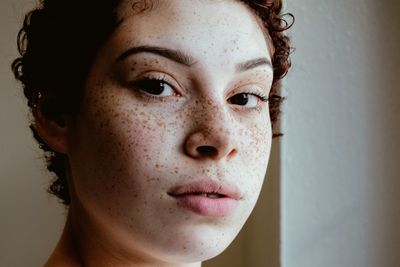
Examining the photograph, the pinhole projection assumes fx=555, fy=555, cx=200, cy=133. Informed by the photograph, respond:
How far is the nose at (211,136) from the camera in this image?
26.7 inches

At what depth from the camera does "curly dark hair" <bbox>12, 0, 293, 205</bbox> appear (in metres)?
0.75

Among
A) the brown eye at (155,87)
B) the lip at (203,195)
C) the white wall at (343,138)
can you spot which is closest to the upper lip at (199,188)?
the lip at (203,195)

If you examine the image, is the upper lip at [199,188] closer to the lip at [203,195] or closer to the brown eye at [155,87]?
the lip at [203,195]

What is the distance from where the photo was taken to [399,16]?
3.78 feet

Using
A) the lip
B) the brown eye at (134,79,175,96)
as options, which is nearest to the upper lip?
the lip

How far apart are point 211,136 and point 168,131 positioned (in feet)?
0.18

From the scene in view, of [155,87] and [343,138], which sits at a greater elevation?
[343,138]

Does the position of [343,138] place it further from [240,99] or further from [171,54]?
[171,54]

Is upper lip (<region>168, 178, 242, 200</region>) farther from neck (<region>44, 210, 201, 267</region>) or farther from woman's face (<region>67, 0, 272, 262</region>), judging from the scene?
neck (<region>44, 210, 201, 267</region>)

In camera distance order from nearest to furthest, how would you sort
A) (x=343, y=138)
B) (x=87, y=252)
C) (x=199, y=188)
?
(x=199, y=188) → (x=87, y=252) → (x=343, y=138)

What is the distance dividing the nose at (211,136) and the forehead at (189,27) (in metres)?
0.08

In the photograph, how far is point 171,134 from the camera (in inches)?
27.0

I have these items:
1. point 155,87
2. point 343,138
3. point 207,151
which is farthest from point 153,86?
point 343,138

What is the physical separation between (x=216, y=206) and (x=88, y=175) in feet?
0.56
